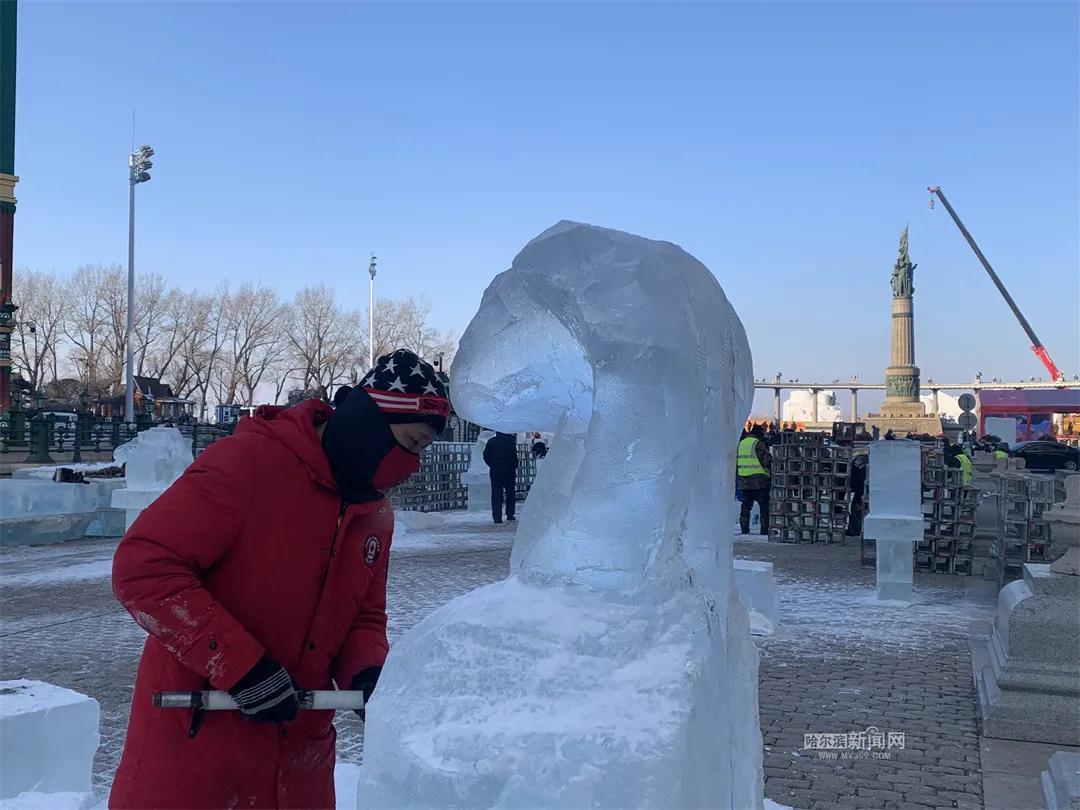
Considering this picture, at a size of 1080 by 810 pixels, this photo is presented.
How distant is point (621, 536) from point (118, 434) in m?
23.1

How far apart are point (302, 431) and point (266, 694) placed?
23.6 inches

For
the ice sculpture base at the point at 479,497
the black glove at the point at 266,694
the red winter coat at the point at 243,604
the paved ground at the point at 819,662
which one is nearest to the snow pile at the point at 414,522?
the ice sculpture base at the point at 479,497

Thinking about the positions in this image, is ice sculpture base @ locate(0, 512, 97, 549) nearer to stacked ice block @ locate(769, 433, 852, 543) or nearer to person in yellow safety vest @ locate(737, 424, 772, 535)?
person in yellow safety vest @ locate(737, 424, 772, 535)

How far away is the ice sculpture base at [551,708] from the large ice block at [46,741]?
2679 mm

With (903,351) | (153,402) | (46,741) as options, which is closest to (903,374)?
(903,351)

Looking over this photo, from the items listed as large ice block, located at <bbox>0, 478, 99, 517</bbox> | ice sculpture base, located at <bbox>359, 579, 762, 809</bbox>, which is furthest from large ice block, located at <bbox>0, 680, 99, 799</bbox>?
large ice block, located at <bbox>0, 478, 99, 517</bbox>

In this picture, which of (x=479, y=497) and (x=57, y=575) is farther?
(x=479, y=497)

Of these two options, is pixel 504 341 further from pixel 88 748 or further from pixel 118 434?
pixel 118 434

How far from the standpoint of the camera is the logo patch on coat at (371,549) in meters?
2.27

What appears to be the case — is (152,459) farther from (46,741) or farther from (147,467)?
(46,741)

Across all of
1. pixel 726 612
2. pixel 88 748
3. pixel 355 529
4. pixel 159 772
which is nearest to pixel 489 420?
pixel 355 529

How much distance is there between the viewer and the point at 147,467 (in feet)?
35.8

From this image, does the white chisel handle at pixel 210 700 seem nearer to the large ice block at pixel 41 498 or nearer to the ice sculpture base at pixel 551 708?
the ice sculpture base at pixel 551 708

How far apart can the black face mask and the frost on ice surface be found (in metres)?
9.67
